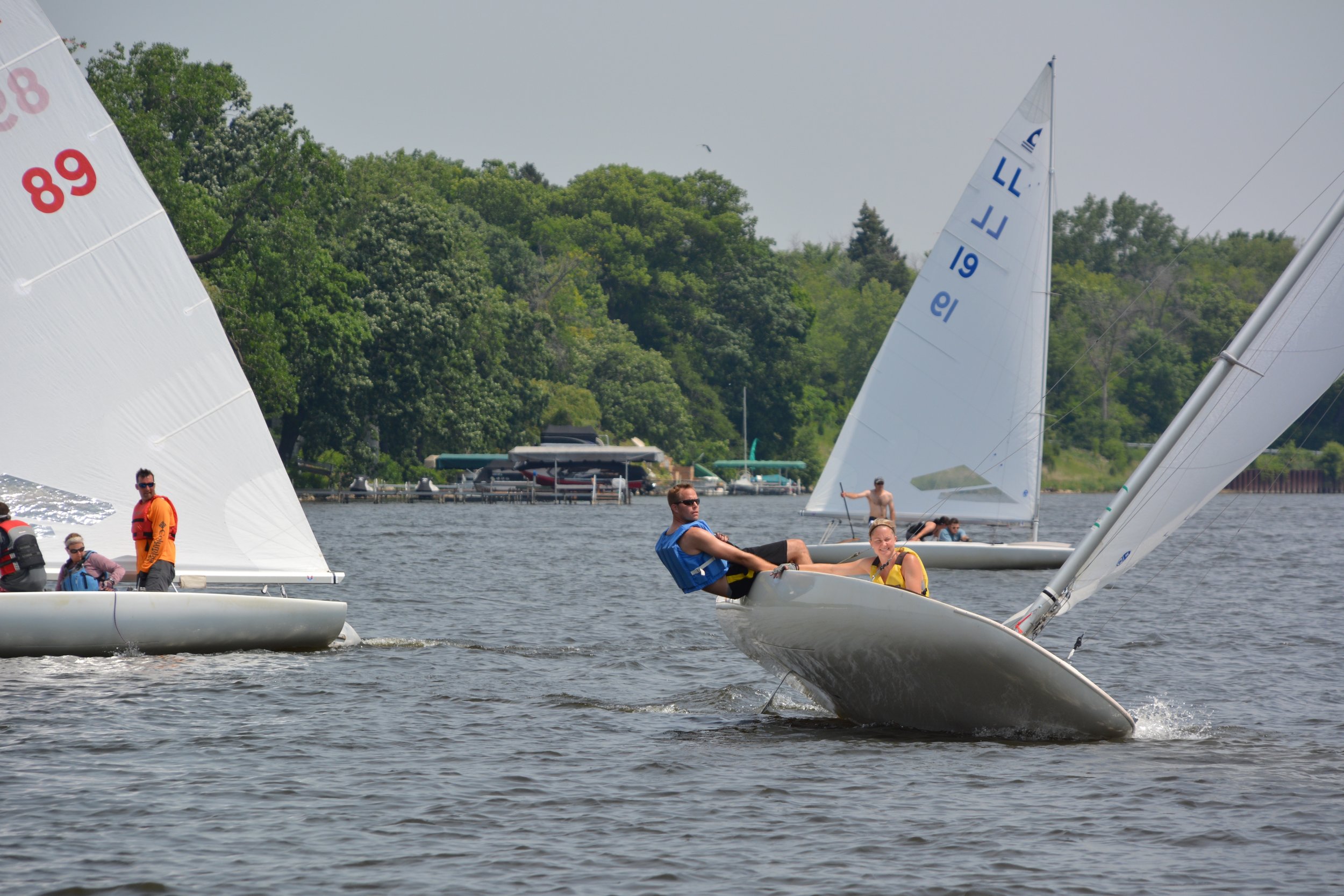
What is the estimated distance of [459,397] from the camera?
7681 cm

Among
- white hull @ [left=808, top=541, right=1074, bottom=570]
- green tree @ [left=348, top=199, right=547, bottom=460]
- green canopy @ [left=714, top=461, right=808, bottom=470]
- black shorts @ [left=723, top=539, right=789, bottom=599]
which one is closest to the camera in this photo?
black shorts @ [left=723, top=539, right=789, bottom=599]

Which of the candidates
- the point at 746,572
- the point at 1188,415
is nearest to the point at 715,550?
the point at 746,572

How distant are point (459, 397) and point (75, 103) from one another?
6189 cm

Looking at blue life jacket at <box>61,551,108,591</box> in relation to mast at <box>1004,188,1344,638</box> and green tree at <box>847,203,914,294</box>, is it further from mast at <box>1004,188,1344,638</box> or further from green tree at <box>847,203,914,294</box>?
green tree at <box>847,203,914,294</box>

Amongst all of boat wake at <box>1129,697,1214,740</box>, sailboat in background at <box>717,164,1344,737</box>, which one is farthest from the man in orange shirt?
boat wake at <box>1129,697,1214,740</box>

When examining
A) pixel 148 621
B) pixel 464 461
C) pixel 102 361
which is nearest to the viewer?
pixel 148 621

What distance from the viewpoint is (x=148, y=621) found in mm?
14094

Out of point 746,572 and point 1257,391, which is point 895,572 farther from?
point 1257,391

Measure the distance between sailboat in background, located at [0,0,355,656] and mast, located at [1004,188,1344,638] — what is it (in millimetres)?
7600

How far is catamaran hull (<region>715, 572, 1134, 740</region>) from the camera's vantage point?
33.7 ft

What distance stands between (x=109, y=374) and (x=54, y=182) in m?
1.97

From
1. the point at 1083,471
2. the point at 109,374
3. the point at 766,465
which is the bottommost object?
the point at 766,465

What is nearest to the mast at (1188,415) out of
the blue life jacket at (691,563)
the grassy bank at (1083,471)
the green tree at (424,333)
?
the blue life jacket at (691,563)

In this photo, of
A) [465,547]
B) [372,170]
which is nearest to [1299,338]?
[465,547]
